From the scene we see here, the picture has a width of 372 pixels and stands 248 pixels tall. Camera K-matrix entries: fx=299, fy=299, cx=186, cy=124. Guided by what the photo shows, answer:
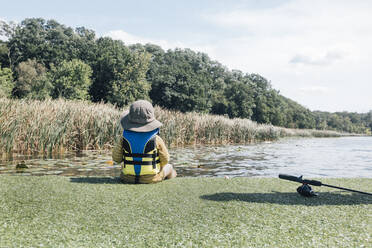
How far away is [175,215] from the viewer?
9.59ft

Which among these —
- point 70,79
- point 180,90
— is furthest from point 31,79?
point 180,90

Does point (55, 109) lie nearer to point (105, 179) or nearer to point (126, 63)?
point (105, 179)

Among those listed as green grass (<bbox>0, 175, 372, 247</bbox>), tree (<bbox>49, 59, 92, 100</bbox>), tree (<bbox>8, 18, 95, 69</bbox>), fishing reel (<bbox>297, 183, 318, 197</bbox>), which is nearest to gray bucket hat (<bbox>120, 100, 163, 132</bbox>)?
green grass (<bbox>0, 175, 372, 247</bbox>)

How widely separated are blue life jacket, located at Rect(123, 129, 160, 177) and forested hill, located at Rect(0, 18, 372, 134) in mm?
31558

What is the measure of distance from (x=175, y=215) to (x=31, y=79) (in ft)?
148

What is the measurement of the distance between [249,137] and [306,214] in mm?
19306

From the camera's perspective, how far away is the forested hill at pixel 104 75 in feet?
131

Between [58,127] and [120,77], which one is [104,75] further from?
[58,127]

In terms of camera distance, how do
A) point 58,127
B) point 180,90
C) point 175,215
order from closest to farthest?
point 175,215, point 58,127, point 180,90

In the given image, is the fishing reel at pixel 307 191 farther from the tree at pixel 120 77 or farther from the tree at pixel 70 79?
the tree at pixel 70 79

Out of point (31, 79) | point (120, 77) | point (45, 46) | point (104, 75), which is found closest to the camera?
point (120, 77)

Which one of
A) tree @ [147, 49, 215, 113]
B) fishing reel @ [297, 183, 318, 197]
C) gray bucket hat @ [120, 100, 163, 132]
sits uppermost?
tree @ [147, 49, 215, 113]

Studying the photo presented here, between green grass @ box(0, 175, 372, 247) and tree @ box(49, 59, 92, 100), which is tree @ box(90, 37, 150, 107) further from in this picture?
green grass @ box(0, 175, 372, 247)

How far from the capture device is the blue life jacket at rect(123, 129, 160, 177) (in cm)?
414
